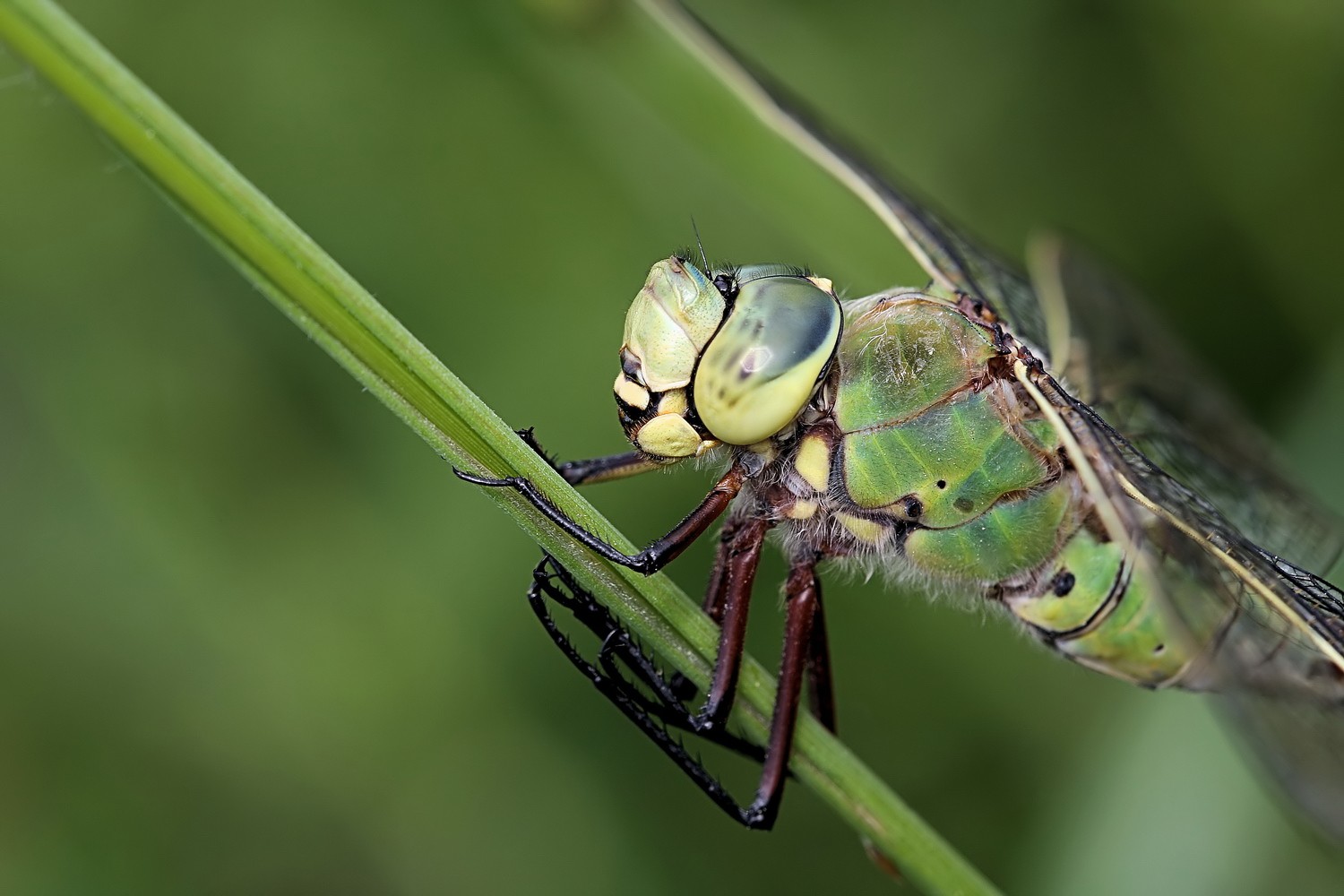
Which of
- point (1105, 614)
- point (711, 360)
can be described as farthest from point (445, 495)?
point (1105, 614)

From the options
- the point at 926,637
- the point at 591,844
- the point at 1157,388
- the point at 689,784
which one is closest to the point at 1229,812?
the point at 926,637

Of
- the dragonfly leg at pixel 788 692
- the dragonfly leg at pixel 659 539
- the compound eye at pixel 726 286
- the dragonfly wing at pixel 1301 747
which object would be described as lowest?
the dragonfly wing at pixel 1301 747

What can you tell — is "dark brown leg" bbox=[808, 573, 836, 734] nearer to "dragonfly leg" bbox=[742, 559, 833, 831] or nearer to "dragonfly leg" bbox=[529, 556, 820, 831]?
"dragonfly leg" bbox=[742, 559, 833, 831]

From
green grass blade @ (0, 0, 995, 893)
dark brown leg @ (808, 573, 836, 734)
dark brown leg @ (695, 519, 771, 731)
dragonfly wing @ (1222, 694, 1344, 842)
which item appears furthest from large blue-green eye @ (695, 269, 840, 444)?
dragonfly wing @ (1222, 694, 1344, 842)

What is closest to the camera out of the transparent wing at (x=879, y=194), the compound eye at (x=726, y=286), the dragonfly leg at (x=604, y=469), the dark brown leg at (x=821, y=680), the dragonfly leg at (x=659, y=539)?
the dragonfly leg at (x=659, y=539)

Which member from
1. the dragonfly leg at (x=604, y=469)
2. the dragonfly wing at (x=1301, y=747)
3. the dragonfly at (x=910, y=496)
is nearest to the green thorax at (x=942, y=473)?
the dragonfly at (x=910, y=496)

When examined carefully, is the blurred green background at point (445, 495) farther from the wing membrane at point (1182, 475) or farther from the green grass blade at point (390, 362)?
the green grass blade at point (390, 362)

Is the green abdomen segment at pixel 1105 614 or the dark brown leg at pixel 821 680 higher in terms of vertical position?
the dark brown leg at pixel 821 680

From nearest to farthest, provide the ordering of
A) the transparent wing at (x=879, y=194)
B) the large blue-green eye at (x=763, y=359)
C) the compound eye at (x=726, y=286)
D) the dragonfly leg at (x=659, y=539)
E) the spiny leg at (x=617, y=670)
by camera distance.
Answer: the dragonfly leg at (x=659, y=539) → the spiny leg at (x=617, y=670) → the large blue-green eye at (x=763, y=359) → the compound eye at (x=726, y=286) → the transparent wing at (x=879, y=194)
